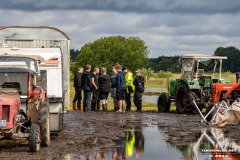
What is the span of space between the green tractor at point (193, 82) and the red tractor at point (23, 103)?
11.6m

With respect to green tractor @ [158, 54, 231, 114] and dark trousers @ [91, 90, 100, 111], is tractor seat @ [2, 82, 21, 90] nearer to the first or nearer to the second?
green tractor @ [158, 54, 231, 114]

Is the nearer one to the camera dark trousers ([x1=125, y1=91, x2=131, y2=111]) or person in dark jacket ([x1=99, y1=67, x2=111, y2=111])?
person in dark jacket ([x1=99, y1=67, x2=111, y2=111])

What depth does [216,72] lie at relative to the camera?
27406 mm

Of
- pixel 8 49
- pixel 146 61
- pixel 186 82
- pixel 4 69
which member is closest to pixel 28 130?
pixel 4 69

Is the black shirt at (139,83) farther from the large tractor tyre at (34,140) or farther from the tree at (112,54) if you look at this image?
the tree at (112,54)

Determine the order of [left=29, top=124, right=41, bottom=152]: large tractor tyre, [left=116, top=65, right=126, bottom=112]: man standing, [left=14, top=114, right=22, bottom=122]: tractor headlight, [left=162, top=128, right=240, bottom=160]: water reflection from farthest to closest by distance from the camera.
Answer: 1. [left=116, top=65, right=126, bottom=112]: man standing
2. [left=14, top=114, right=22, bottom=122]: tractor headlight
3. [left=29, top=124, right=41, bottom=152]: large tractor tyre
4. [left=162, top=128, right=240, bottom=160]: water reflection

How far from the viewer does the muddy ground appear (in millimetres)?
13695

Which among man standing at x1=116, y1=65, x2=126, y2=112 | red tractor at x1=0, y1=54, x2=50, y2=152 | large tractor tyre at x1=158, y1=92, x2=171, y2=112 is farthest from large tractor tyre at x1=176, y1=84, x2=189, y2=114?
red tractor at x1=0, y1=54, x2=50, y2=152

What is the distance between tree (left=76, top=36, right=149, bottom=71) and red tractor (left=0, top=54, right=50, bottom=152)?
87077 millimetres

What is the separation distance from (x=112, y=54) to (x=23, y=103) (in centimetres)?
9259

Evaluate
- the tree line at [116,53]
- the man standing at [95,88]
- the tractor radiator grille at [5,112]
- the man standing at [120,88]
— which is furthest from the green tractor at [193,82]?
the tree line at [116,53]

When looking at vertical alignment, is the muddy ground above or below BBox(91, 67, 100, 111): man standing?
below

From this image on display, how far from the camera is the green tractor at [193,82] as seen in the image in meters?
26.1

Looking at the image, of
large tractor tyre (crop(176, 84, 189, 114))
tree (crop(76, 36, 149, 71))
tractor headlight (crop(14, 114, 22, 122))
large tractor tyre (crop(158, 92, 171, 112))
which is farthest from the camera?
tree (crop(76, 36, 149, 71))
